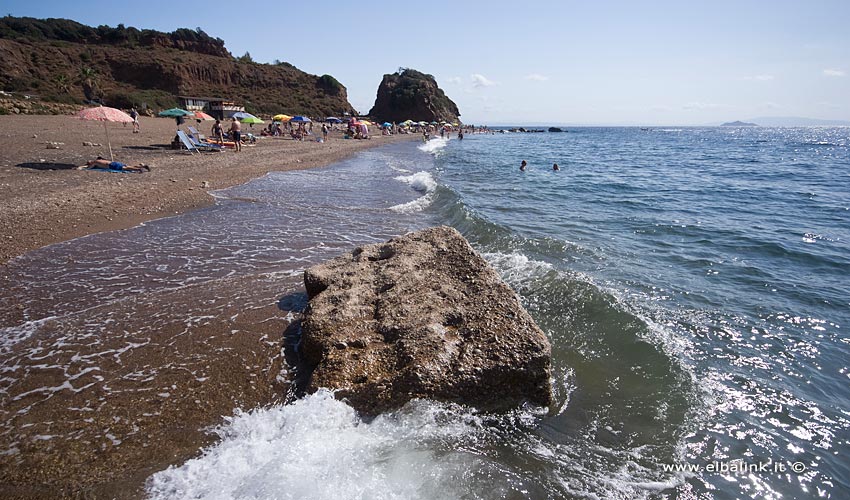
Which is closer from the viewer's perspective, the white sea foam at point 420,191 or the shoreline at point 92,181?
the shoreline at point 92,181

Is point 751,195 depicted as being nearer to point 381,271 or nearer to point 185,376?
point 381,271

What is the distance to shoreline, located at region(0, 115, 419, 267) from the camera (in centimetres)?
930

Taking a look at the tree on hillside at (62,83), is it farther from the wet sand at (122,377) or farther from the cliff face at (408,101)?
the cliff face at (408,101)

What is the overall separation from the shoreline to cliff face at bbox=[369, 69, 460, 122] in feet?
295

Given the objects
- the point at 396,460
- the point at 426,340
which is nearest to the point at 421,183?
the point at 426,340

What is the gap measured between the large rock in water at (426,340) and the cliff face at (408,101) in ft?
357

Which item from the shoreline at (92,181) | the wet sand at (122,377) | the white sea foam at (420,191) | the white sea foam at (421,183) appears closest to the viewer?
the wet sand at (122,377)

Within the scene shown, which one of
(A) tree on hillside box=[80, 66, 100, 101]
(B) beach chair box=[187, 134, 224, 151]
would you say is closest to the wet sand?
(B) beach chair box=[187, 134, 224, 151]

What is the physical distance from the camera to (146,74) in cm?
6606

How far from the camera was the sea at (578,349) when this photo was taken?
3.49 m

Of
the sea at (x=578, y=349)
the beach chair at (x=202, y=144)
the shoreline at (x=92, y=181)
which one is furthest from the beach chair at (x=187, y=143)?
the sea at (x=578, y=349)

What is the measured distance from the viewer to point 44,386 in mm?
4309

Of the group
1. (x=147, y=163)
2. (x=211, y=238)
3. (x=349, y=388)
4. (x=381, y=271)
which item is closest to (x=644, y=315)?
(x=381, y=271)

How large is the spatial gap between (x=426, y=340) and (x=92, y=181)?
1427cm
